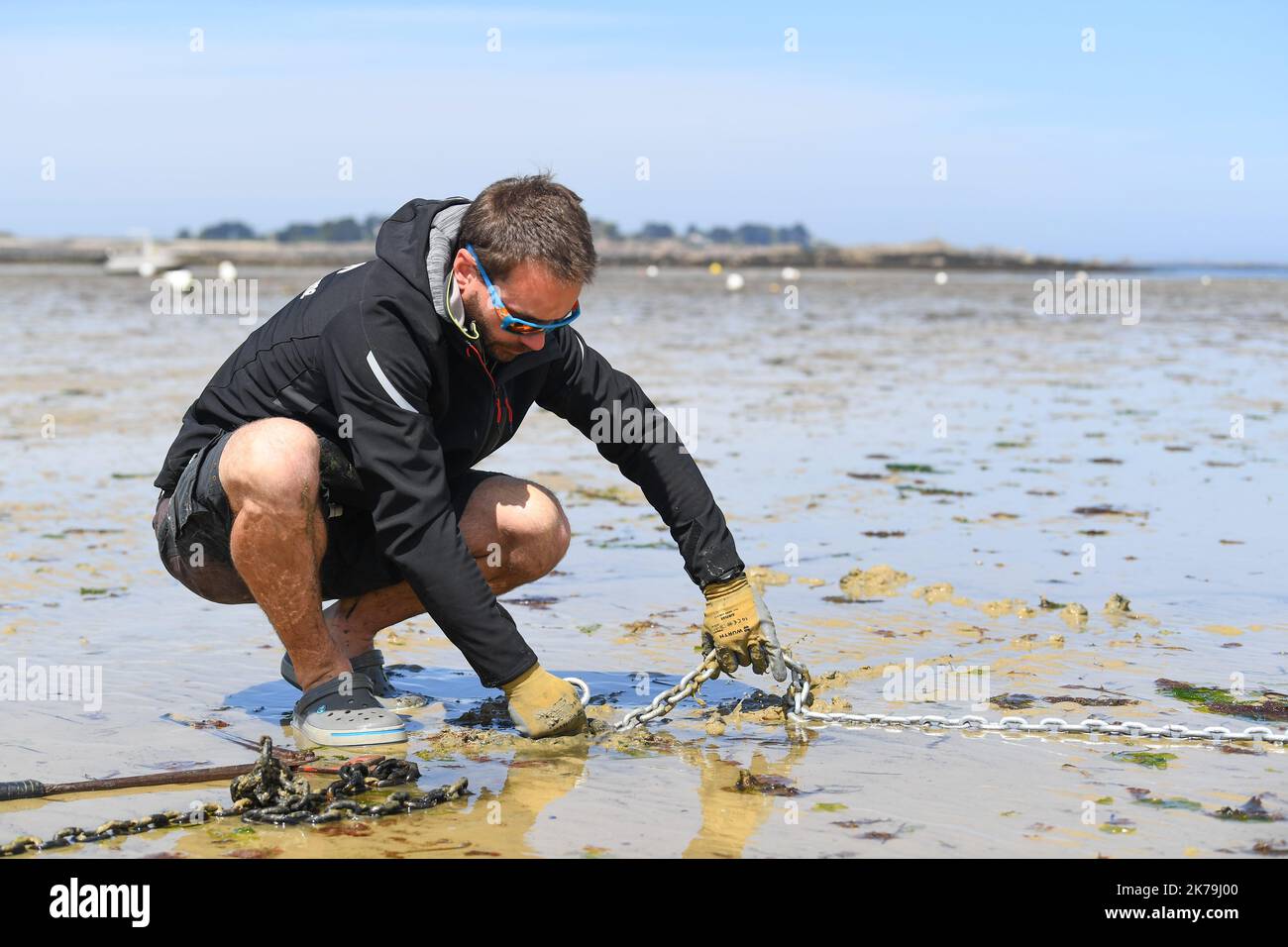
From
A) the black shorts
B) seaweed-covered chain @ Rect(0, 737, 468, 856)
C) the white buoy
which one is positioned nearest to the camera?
seaweed-covered chain @ Rect(0, 737, 468, 856)

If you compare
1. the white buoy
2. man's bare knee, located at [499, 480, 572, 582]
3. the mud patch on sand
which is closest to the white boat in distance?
the white buoy

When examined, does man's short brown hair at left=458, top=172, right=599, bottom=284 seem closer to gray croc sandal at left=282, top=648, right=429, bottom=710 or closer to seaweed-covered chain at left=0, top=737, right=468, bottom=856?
seaweed-covered chain at left=0, top=737, right=468, bottom=856

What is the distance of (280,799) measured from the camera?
3.48 m

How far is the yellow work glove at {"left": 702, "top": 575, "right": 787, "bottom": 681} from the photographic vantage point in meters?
4.32

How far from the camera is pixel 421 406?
3879 mm

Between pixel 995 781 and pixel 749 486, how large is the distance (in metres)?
4.82

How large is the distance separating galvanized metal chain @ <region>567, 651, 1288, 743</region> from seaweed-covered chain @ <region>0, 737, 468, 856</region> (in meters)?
0.82

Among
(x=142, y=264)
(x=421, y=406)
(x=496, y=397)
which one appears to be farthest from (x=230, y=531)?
(x=142, y=264)

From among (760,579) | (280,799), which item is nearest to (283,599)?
(280,799)

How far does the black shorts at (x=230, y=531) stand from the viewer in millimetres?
4129

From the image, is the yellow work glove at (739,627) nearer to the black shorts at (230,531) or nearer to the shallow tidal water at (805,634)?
the shallow tidal water at (805,634)

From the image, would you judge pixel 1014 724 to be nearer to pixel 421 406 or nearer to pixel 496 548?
pixel 496 548
